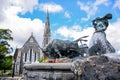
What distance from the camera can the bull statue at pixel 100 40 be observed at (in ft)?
26.9

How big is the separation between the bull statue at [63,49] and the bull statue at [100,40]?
1.06m

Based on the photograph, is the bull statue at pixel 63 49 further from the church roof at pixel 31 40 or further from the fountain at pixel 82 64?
the church roof at pixel 31 40

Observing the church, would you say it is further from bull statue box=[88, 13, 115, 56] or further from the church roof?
bull statue box=[88, 13, 115, 56]

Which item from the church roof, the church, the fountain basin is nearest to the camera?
the fountain basin

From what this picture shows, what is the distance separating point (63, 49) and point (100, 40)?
163cm

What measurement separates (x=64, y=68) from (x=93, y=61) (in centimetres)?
118

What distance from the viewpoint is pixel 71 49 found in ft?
31.1

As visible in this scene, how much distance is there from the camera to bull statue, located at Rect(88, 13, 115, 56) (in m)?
8.19

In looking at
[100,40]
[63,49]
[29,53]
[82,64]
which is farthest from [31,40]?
[82,64]

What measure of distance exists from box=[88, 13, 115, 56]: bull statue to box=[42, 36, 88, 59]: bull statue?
1064mm

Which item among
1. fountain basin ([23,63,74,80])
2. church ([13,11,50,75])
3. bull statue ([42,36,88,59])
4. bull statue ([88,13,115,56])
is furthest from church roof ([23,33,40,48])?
fountain basin ([23,63,74,80])

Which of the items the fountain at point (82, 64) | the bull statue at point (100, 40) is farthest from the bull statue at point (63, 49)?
the bull statue at point (100, 40)

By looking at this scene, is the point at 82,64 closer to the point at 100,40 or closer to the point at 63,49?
the point at 100,40

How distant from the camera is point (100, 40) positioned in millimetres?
8312
